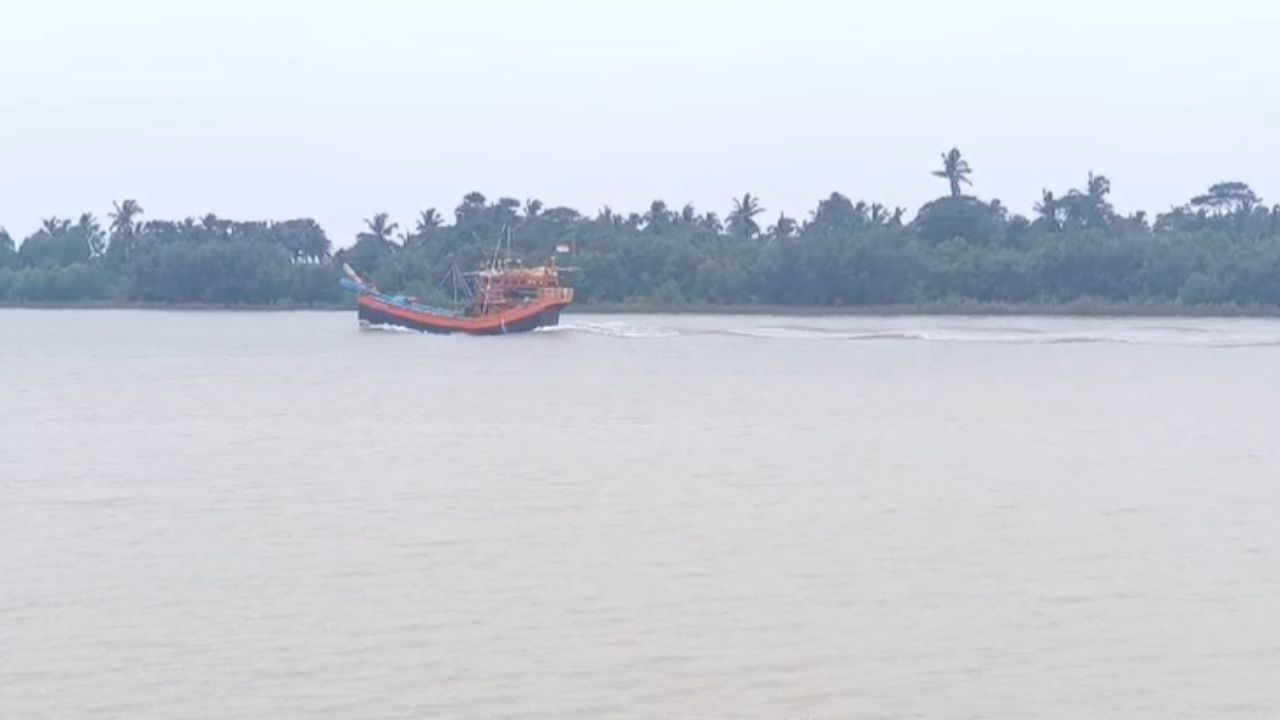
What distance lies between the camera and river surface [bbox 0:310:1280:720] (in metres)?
13.9

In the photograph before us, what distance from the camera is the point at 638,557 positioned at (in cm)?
1869

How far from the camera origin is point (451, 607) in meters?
16.3

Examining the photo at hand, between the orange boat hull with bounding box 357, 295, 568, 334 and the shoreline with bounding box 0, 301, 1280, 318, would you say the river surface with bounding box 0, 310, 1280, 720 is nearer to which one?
the orange boat hull with bounding box 357, 295, 568, 334

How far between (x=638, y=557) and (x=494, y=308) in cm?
5743

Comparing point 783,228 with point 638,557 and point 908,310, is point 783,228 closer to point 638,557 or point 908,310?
point 908,310

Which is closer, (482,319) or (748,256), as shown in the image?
(482,319)

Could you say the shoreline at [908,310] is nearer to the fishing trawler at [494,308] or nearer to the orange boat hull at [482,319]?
the fishing trawler at [494,308]

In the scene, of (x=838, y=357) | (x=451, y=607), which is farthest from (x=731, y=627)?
(x=838, y=357)

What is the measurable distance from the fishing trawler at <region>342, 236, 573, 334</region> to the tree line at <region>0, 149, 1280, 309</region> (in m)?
21.8

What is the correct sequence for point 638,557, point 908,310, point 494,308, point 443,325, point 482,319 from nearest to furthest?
point 638,557, point 482,319, point 494,308, point 443,325, point 908,310

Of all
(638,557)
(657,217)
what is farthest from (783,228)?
(638,557)

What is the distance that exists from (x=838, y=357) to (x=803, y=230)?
60630mm

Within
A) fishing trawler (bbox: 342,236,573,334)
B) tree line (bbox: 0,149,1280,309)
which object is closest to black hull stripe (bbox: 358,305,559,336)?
fishing trawler (bbox: 342,236,573,334)

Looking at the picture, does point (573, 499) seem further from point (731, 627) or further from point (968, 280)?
point (968, 280)
